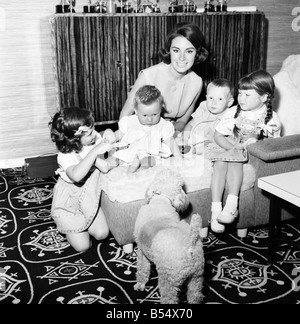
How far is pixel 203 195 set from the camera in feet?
8.34

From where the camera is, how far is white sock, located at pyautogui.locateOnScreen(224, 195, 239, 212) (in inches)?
96.3

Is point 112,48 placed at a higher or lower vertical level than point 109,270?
higher

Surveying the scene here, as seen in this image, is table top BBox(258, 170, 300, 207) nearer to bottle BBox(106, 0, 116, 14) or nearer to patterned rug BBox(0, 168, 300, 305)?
patterned rug BBox(0, 168, 300, 305)

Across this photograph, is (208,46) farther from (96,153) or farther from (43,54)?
(96,153)

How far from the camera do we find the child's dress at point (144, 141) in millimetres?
2590

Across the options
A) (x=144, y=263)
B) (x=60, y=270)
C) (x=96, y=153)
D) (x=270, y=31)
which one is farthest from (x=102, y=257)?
(x=270, y=31)

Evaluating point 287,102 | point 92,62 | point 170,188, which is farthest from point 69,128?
point 287,102

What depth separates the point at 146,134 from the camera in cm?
262

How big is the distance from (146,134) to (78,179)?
527mm

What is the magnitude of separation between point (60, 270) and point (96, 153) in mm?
693

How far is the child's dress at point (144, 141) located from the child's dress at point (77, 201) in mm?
191

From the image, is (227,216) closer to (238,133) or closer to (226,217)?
(226,217)

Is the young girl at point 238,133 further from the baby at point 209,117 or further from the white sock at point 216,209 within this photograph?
the baby at point 209,117
